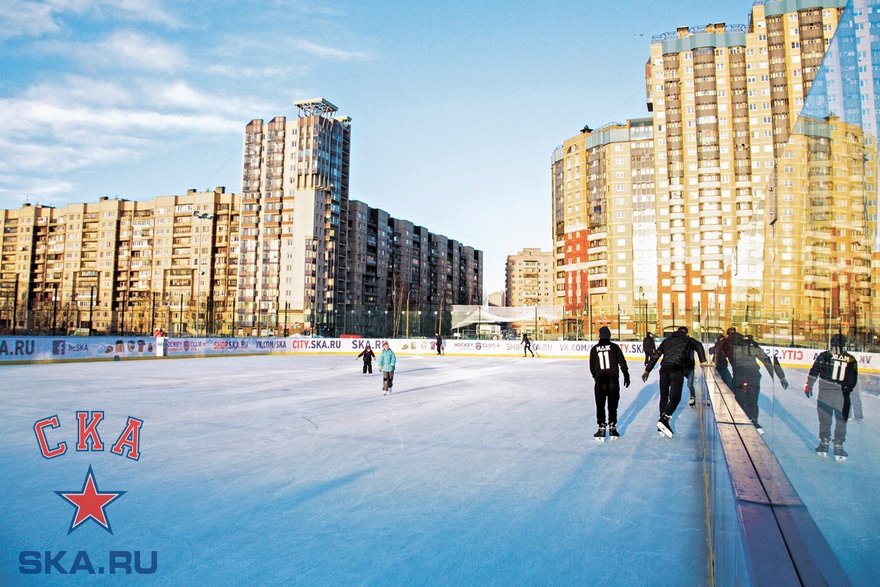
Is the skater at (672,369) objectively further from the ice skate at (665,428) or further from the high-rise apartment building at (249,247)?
the high-rise apartment building at (249,247)

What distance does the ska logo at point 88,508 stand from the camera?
343 centimetres

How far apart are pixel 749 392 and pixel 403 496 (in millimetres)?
3349

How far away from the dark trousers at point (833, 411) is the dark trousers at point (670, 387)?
6487 millimetres

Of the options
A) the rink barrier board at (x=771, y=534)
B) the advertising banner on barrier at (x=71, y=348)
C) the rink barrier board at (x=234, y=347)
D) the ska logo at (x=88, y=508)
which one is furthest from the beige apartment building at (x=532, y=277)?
the rink barrier board at (x=771, y=534)

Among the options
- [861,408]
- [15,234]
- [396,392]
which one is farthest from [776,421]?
[15,234]

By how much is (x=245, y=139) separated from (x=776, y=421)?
84.7 metres

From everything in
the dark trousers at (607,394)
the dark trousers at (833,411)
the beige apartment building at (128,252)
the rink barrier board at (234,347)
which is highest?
the beige apartment building at (128,252)

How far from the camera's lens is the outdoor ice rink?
3205 mm

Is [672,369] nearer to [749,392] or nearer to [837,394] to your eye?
[749,392]

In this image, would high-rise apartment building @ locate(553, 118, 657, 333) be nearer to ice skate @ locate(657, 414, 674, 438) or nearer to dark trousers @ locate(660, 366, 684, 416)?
dark trousers @ locate(660, 366, 684, 416)

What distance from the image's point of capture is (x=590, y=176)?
243ft

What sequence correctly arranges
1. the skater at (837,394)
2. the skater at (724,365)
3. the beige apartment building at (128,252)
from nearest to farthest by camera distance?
the skater at (837,394) → the skater at (724,365) → the beige apartment building at (128,252)

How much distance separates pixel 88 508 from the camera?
4.73 m

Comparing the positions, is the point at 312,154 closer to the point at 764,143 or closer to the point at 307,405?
the point at 764,143
